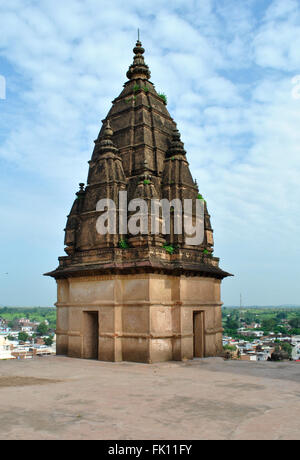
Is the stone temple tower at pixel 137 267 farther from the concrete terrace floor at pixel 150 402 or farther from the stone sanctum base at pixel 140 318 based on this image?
the concrete terrace floor at pixel 150 402

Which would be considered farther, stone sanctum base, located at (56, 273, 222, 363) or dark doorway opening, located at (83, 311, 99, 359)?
dark doorway opening, located at (83, 311, 99, 359)

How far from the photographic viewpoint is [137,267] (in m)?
15.2

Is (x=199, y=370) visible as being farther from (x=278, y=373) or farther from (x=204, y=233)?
(x=204, y=233)

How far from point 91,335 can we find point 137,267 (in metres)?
4.49

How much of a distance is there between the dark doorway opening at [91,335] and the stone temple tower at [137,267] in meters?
0.04

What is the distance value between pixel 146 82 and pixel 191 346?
1411 centimetres

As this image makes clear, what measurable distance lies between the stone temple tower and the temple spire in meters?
0.52

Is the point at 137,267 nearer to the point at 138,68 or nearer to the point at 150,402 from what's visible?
the point at 150,402

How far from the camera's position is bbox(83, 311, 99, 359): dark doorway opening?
17.0 m

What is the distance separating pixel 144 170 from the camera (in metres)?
17.6

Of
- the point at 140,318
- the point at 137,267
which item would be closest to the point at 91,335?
the point at 140,318
